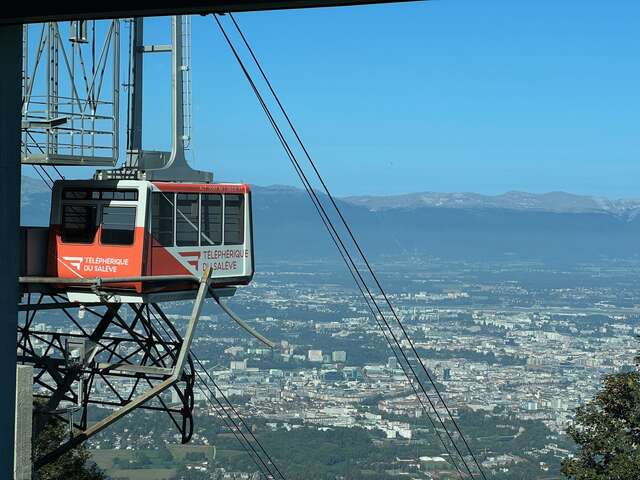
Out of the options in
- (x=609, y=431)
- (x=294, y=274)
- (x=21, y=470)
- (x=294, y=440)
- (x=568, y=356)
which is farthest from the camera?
(x=294, y=274)

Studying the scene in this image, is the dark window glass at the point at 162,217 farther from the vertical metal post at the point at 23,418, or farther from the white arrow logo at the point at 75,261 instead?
the vertical metal post at the point at 23,418

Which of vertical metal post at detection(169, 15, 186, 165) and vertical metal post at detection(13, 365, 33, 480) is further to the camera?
vertical metal post at detection(169, 15, 186, 165)

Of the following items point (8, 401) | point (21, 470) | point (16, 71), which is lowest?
point (21, 470)

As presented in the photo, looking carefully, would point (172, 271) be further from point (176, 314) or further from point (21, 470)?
point (176, 314)

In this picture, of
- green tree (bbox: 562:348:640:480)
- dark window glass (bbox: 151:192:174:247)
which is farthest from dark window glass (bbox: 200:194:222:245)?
green tree (bbox: 562:348:640:480)

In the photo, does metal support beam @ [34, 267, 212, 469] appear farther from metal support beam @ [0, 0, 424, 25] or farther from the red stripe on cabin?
metal support beam @ [0, 0, 424, 25]

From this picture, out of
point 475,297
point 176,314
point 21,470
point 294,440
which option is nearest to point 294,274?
point 475,297

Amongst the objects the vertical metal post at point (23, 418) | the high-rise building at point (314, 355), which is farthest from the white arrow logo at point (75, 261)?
the high-rise building at point (314, 355)
